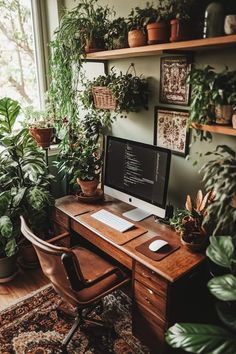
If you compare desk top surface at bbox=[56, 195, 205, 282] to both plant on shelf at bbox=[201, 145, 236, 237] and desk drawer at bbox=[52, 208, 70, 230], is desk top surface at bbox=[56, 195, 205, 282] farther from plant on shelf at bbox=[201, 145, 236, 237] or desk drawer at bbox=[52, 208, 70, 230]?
plant on shelf at bbox=[201, 145, 236, 237]

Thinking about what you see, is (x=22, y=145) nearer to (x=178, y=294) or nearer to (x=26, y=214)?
(x=26, y=214)

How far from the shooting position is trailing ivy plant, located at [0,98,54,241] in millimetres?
2185

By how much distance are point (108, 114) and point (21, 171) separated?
2.71ft

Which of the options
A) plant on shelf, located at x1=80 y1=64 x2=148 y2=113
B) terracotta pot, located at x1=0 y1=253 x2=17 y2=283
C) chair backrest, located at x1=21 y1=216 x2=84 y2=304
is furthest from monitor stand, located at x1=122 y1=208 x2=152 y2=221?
terracotta pot, located at x1=0 y1=253 x2=17 y2=283

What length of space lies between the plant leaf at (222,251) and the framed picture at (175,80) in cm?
90

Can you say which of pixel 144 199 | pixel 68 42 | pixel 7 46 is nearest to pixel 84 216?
pixel 144 199

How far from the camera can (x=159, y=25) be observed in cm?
162

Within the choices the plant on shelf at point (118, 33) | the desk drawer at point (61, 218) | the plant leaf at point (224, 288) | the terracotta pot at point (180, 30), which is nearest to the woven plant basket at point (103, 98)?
the plant on shelf at point (118, 33)

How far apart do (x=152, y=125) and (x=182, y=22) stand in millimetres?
723

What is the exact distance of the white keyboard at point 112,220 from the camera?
6.15ft

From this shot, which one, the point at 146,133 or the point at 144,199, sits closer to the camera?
the point at 144,199

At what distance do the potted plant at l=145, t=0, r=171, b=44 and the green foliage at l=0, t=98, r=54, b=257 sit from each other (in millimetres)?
1235

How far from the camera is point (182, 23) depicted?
153cm

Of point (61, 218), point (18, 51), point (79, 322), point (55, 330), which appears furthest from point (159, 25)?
point (55, 330)
